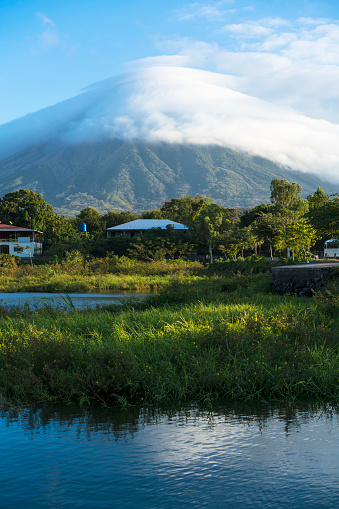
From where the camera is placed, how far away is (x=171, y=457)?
5.15 m

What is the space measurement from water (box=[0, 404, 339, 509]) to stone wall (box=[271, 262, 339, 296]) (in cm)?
780

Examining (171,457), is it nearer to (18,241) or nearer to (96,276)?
(96,276)

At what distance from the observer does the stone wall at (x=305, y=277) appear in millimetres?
14086

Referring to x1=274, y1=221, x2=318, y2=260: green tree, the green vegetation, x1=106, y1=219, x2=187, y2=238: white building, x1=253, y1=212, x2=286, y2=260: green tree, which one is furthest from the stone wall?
x1=106, y1=219, x2=187, y2=238: white building

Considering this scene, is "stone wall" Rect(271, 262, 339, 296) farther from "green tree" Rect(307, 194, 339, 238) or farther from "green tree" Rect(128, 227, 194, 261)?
"green tree" Rect(128, 227, 194, 261)

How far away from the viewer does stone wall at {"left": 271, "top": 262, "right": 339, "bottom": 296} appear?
14.1 m

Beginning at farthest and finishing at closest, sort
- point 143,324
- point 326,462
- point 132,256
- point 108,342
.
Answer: point 132,256 → point 143,324 → point 108,342 → point 326,462

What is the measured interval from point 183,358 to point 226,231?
150 feet

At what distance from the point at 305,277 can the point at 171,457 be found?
33.1 ft

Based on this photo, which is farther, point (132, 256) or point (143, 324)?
point (132, 256)

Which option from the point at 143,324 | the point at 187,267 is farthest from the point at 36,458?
the point at 187,267

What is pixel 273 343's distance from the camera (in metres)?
7.90

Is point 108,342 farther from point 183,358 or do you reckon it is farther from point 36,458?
point 36,458

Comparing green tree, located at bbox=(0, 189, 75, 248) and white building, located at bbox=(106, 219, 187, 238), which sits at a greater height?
green tree, located at bbox=(0, 189, 75, 248)
